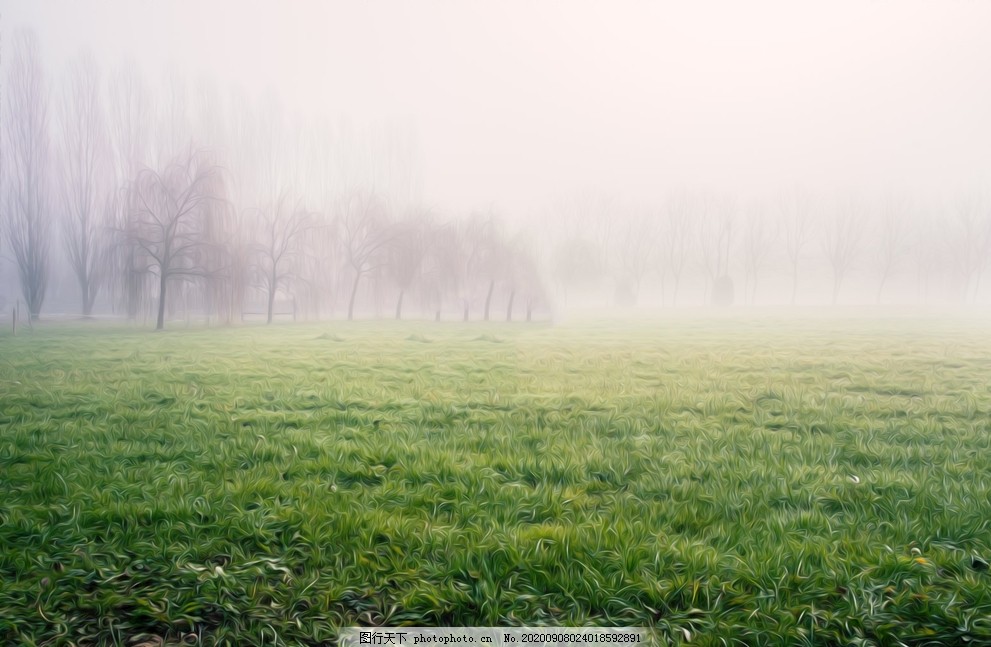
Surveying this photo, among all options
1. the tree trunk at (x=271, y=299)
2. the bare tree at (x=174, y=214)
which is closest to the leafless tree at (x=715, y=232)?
the tree trunk at (x=271, y=299)

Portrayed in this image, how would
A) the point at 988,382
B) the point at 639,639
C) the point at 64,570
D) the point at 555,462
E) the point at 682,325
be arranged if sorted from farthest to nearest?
the point at 682,325 → the point at 988,382 → the point at 555,462 → the point at 64,570 → the point at 639,639

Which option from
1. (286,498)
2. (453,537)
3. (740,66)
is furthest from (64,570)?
(740,66)

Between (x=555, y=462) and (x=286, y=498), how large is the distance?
3.76 ft

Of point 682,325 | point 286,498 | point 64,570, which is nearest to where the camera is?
point 64,570

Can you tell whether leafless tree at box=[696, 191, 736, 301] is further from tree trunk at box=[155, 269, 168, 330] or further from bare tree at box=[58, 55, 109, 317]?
bare tree at box=[58, 55, 109, 317]

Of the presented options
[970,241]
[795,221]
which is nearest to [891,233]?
[970,241]

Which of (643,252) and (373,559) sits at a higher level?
(643,252)

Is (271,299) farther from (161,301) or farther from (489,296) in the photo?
(489,296)

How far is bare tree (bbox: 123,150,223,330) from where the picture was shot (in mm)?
3596

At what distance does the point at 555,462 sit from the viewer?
225 centimetres

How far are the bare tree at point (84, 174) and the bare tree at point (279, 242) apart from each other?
44.7 inches

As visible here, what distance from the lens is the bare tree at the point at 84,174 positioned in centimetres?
361

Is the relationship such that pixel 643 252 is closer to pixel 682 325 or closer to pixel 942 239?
pixel 682 325

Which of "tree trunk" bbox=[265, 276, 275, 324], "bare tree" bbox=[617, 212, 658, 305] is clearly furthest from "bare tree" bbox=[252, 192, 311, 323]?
"bare tree" bbox=[617, 212, 658, 305]
